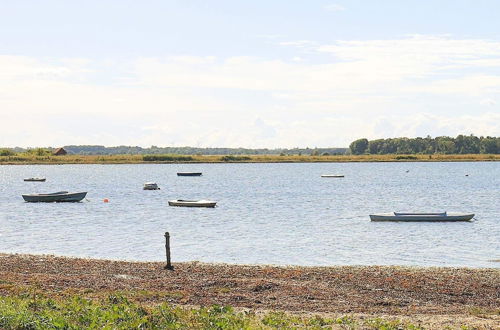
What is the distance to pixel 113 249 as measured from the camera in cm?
4500

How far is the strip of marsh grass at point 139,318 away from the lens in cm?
1739

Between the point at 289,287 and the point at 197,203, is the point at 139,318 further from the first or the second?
the point at 197,203

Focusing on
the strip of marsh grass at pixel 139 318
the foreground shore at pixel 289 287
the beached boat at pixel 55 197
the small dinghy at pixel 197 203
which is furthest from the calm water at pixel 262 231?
the strip of marsh grass at pixel 139 318

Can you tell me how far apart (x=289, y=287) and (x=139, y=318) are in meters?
9.15

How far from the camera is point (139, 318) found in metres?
18.3

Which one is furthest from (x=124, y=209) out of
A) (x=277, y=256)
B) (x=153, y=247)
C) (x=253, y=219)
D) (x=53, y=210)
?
(x=277, y=256)

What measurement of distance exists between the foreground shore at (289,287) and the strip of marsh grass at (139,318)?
1576 millimetres

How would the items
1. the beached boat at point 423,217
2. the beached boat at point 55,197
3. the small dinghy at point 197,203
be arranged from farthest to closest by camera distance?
the beached boat at point 55,197 < the small dinghy at point 197,203 < the beached boat at point 423,217

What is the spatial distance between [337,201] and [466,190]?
35166mm

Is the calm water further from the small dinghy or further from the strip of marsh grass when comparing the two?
the strip of marsh grass

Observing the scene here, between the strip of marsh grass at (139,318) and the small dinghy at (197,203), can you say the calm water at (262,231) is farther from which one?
the strip of marsh grass at (139,318)

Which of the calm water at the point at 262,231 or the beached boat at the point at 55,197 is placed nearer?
the calm water at the point at 262,231

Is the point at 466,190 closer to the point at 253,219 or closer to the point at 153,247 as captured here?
the point at 253,219

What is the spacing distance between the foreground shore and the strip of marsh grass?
62.1 inches
